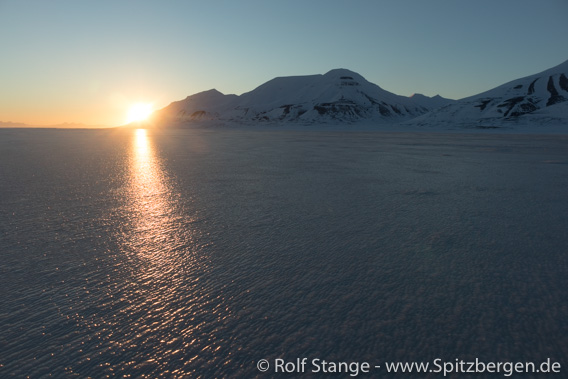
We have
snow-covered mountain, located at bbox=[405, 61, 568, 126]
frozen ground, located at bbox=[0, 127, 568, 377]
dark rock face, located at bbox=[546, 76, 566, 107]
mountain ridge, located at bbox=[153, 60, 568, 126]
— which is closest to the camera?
frozen ground, located at bbox=[0, 127, 568, 377]

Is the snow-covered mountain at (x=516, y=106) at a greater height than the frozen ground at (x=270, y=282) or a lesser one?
greater

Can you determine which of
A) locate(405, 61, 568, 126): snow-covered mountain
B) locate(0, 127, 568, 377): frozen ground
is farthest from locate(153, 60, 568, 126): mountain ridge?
locate(0, 127, 568, 377): frozen ground

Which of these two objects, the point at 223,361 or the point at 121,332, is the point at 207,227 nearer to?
the point at 121,332

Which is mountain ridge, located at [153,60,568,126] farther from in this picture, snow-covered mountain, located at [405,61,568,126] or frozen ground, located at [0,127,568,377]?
frozen ground, located at [0,127,568,377]

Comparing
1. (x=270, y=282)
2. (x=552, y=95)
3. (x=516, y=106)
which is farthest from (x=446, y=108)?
(x=270, y=282)

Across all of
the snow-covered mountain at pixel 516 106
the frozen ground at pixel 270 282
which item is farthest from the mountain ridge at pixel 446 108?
the frozen ground at pixel 270 282

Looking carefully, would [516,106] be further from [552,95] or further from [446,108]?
[552,95]

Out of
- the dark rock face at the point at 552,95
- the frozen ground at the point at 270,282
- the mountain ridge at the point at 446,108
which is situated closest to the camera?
the frozen ground at the point at 270,282

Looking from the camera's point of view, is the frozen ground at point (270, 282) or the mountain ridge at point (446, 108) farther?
the mountain ridge at point (446, 108)

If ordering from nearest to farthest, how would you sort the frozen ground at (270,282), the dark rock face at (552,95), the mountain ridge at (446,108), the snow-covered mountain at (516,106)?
the frozen ground at (270,282) < the snow-covered mountain at (516,106) < the mountain ridge at (446,108) < the dark rock face at (552,95)

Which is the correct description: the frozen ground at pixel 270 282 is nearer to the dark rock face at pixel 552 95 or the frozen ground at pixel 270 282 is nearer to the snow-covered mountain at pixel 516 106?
the snow-covered mountain at pixel 516 106
